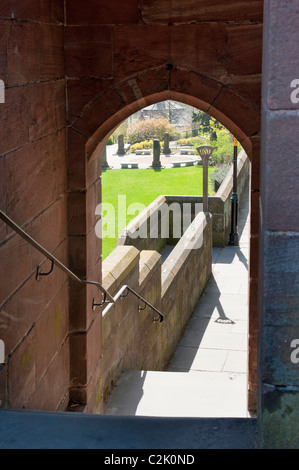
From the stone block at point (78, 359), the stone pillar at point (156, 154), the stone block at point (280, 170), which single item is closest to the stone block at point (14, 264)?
the stone block at point (78, 359)

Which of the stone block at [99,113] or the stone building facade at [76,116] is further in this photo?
the stone block at [99,113]

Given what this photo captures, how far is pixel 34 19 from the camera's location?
4.51 m

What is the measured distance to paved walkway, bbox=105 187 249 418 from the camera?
21.8ft

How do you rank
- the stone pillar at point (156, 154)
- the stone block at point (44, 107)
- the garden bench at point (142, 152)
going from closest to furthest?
the stone block at point (44, 107)
the stone pillar at point (156, 154)
the garden bench at point (142, 152)

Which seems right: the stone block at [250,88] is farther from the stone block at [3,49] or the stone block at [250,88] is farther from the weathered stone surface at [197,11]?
the stone block at [3,49]

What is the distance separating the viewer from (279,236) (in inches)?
96.3

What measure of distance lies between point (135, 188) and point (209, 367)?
9878mm

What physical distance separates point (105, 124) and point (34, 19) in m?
1.19

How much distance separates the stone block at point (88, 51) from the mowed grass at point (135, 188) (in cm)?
628

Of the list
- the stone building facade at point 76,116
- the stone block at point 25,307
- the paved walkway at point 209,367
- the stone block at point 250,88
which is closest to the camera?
the stone block at point 25,307

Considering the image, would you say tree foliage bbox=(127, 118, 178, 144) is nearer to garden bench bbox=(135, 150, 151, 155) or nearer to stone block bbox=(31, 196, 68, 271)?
garden bench bbox=(135, 150, 151, 155)

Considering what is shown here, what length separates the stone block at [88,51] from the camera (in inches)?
208

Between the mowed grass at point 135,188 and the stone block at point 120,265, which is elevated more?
the stone block at point 120,265

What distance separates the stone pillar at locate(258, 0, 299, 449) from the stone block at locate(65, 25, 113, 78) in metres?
2.99
